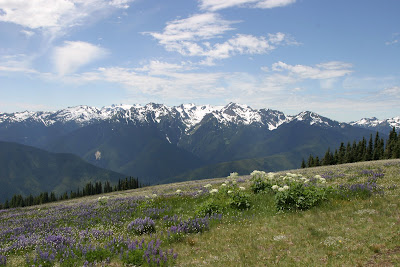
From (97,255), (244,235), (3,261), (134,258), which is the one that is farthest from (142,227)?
(3,261)

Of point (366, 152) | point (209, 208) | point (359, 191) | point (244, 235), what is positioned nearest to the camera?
point (244, 235)

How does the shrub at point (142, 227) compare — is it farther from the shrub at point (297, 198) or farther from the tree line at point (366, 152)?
the tree line at point (366, 152)

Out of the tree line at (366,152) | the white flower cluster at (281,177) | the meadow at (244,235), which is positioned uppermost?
the white flower cluster at (281,177)

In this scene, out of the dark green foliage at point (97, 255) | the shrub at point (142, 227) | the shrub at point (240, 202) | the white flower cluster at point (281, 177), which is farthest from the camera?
the white flower cluster at point (281, 177)

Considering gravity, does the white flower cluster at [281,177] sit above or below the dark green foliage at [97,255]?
above

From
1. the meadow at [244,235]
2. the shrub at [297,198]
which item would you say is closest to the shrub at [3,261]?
the meadow at [244,235]

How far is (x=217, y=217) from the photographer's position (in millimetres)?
13125

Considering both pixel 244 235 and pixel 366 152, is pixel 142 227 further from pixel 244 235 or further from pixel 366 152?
pixel 366 152

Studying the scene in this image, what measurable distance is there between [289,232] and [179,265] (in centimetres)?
509

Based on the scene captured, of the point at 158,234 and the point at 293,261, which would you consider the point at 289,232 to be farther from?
the point at 158,234

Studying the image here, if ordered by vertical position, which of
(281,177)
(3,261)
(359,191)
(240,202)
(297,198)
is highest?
(281,177)

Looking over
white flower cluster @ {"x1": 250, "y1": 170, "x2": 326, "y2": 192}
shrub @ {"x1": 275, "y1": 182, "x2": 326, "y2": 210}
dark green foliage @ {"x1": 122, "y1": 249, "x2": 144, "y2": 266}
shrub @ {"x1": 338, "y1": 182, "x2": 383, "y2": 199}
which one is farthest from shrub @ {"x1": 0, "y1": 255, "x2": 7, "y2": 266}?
shrub @ {"x1": 338, "y1": 182, "x2": 383, "y2": 199}

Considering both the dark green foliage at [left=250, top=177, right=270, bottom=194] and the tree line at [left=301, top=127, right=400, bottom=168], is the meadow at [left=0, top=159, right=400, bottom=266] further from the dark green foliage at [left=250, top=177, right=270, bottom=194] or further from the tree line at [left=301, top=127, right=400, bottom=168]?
the tree line at [left=301, top=127, right=400, bottom=168]

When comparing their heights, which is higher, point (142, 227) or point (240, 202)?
point (240, 202)
